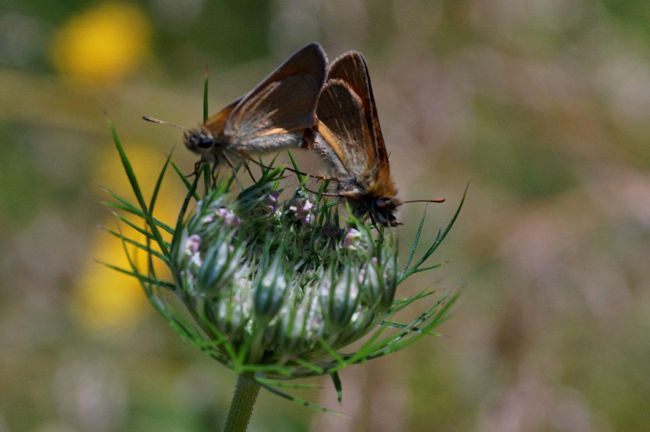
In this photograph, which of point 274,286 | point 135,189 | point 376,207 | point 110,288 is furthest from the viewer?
point 110,288

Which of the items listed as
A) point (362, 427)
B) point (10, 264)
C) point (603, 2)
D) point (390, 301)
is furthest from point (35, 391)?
point (603, 2)

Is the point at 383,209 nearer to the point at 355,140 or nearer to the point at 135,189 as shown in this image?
the point at 355,140

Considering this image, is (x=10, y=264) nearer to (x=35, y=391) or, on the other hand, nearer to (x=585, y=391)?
(x=35, y=391)

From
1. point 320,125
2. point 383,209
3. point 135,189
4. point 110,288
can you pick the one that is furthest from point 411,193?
point 135,189

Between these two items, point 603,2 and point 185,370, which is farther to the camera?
point 603,2

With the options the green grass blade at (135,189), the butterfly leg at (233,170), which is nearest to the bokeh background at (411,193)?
the butterfly leg at (233,170)

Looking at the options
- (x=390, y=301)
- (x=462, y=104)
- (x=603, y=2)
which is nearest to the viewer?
(x=390, y=301)

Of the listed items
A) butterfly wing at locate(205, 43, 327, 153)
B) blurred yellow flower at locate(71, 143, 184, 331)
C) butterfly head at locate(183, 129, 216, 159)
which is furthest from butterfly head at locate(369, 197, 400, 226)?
blurred yellow flower at locate(71, 143, 184, 331)
